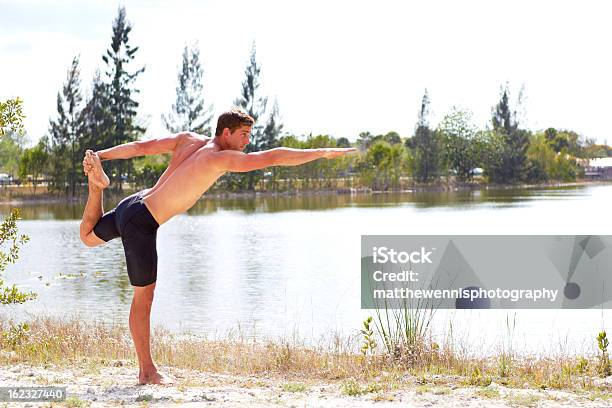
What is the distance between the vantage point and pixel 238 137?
220 inches

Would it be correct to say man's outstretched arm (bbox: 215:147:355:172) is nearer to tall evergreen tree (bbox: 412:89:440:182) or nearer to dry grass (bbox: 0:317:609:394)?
dry grass (bbox: 0:317:609:394)

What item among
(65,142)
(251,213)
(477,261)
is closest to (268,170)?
(65,142)

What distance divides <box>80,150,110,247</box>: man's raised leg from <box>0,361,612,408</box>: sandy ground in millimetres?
999

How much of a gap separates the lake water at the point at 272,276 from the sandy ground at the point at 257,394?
2982mm

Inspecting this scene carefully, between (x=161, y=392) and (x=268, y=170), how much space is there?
56724 mm

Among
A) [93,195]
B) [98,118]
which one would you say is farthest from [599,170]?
[93,195]

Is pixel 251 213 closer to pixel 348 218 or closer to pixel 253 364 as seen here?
pixel 348 218

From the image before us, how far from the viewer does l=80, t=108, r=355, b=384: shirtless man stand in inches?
218

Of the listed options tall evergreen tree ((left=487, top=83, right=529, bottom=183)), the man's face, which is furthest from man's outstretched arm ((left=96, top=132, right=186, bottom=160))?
tall evergreen tree ((left=487, top=83, right=529, bottom=183))

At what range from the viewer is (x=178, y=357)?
7410 mm

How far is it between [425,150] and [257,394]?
67812 mm

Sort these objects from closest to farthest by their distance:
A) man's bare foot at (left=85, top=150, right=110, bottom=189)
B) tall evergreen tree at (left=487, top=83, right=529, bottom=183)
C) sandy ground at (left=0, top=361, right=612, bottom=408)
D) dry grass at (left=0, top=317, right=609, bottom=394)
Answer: sandy ground at (left=0, top=361, right=612, bottom=408) → man's bare foot at (left=85, top=150, right=110, bottom=189) → dry grass at (left=0, top=317, right=609, bottom=394) → tall evergreen tree at (left=487, top=83, right=529, bottom=183)

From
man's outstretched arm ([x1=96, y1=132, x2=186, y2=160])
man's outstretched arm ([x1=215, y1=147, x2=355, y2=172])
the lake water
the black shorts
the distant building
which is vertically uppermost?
the distant building

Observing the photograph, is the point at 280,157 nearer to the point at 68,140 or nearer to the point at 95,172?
the point at 95,172
